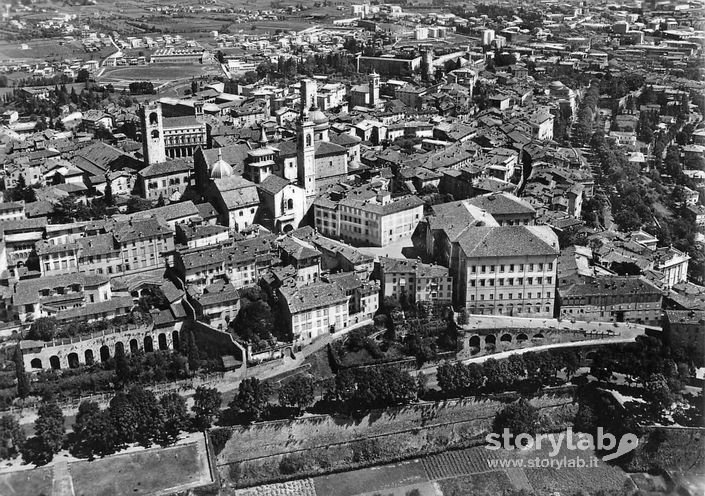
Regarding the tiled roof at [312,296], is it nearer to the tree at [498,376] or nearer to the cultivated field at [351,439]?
the cultivated field at [351,439]

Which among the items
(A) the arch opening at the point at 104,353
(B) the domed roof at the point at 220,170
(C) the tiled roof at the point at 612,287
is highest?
(B) the domed roof at the point at 220,170

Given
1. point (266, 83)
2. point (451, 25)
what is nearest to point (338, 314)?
point (266, 83)

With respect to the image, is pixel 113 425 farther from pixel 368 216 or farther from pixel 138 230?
pixel 368 216

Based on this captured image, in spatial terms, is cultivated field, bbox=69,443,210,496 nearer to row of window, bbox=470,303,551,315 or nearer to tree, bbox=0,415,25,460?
tree, bbox=0,415,25,460

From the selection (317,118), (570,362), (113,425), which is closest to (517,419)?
(570,362)

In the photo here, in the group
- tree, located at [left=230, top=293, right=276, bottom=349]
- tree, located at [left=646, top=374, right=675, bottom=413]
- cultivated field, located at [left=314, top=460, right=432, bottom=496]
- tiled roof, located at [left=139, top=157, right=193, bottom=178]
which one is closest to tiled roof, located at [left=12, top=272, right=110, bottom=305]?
tree, located at [left=230, top=293, right=276, bottom=349]

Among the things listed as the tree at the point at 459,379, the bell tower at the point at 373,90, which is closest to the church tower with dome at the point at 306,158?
the tree at the point at 459,379
